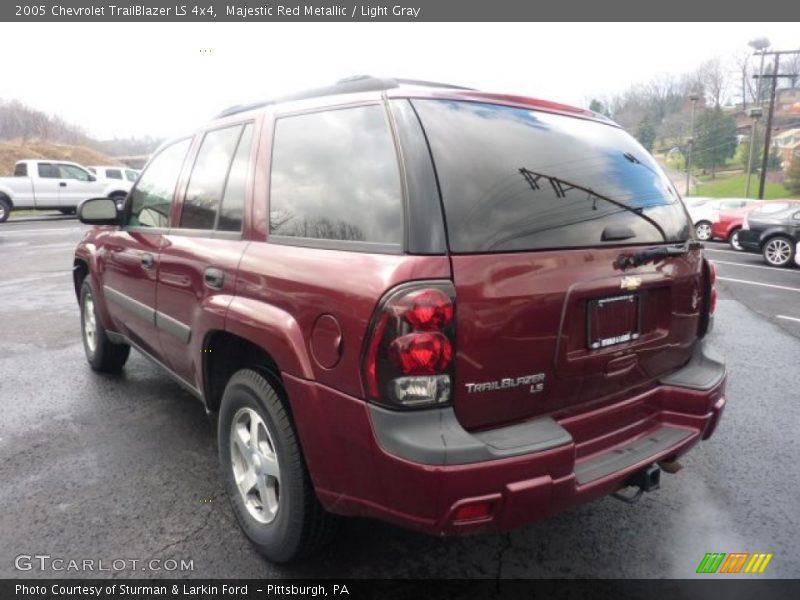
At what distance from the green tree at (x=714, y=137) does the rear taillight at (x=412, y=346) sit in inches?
2755

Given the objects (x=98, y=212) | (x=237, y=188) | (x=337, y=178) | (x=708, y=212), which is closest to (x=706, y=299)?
(x=337, y=178)

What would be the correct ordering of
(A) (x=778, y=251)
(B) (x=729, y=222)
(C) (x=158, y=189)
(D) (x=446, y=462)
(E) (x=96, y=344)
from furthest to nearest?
(B) (x=729, y=222) → (A) (x=778, y=251) → (E) (x=96, y=344) → (C) (x=158, y=189) → (D) (x=446, y=462)

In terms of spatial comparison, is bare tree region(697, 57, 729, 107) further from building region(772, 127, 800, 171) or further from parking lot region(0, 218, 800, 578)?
parking lot region(0, 218, 800, 578)

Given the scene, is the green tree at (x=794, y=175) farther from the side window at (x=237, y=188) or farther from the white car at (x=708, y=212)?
the side window at (x=237, y=188)

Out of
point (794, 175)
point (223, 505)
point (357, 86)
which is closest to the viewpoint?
point (357, 86)

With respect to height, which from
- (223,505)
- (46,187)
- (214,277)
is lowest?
(223,505)

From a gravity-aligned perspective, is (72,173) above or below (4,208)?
above

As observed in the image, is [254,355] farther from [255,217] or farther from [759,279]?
[759,279]

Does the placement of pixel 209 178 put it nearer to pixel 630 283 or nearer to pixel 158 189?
pixel 158 189

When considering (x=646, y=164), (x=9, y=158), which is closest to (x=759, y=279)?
(x=646, y=164)

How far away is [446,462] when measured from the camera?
174 cm

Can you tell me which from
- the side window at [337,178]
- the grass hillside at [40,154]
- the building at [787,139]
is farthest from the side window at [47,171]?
Answer: the building at [787,139]

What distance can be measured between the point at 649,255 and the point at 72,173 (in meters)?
24.0

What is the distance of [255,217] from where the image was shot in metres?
2.48
